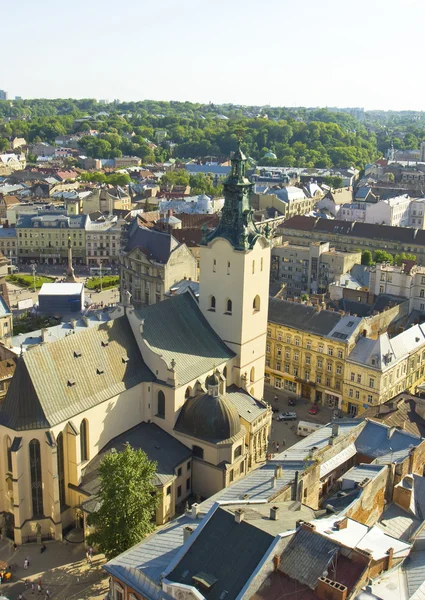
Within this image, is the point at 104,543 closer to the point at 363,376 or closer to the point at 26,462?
the point at 26,462

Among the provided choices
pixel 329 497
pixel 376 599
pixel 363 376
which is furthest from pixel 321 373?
pixel 376 599

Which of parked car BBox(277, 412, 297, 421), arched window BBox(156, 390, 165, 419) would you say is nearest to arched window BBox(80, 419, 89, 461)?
arched window BBox(156, 390, 165, 419)

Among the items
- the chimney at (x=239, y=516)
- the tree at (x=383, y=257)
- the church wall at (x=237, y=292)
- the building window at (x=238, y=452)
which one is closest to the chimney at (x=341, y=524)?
the chimney at (x=239, y=516)

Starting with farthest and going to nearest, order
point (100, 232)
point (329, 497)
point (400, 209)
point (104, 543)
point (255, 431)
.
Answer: point (400, 209)
point (100, 232)
point (255, 431)
point (329, 497)
point (104, 543)

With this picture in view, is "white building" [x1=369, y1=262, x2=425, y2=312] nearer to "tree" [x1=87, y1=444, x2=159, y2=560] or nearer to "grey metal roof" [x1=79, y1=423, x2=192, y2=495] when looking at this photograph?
"grey metal roof" [x1=79, y1=423, x2=192, y2=495]

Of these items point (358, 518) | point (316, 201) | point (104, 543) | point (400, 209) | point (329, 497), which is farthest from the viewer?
point (316, 201)

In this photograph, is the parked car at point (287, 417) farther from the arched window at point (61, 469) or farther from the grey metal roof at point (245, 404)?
the arched window at point (61, 469)
